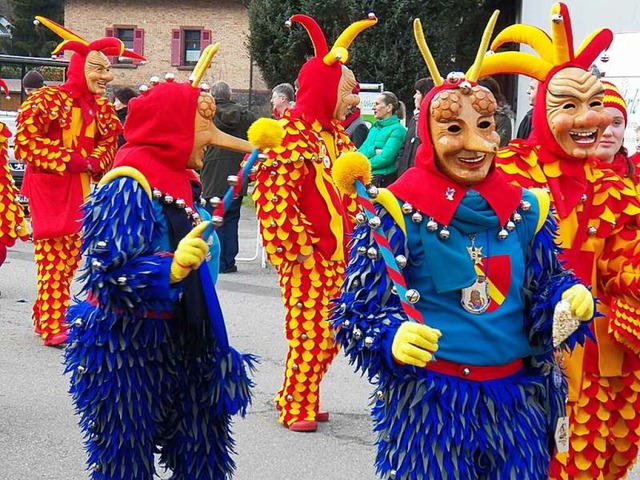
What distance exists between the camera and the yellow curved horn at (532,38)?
402 cm

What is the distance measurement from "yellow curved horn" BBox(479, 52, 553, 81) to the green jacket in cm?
589

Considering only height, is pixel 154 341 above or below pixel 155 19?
below

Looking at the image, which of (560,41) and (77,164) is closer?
(560,41)

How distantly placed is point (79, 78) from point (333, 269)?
9.81 ft

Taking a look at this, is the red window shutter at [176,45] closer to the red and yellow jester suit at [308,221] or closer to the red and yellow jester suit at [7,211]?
the red and yellow jester suit at [7,211]

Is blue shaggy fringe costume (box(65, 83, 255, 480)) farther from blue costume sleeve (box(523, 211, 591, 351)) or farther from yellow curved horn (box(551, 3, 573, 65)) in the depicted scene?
yellow curved horn (box(551, 3, 573, 65))

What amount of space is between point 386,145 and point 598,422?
6.22 meters

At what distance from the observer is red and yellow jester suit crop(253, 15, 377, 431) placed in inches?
213

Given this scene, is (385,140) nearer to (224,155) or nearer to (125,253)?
(224,155)

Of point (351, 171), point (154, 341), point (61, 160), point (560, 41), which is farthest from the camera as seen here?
point (61, 160)

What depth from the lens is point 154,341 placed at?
3.78 metres

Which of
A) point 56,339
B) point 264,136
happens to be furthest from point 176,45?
point 264,136

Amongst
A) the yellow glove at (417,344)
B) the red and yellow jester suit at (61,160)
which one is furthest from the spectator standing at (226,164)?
the yellow glove at (417,344)

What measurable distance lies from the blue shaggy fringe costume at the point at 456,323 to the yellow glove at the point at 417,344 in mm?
182
